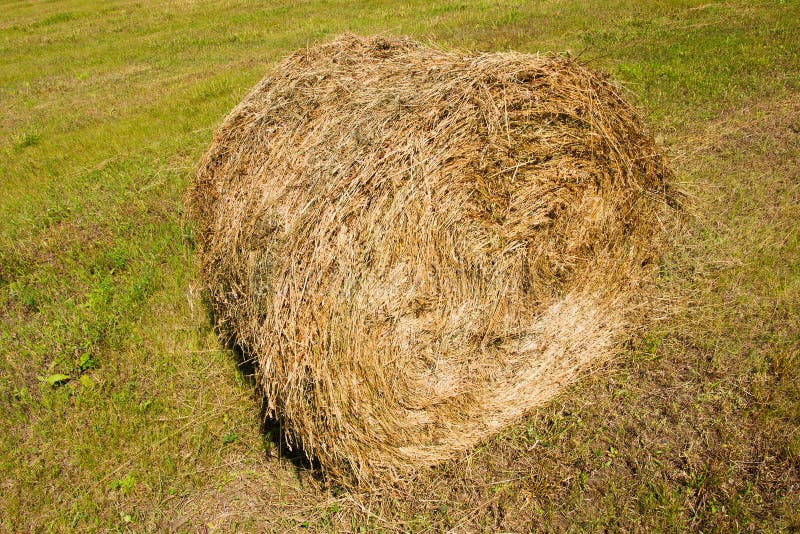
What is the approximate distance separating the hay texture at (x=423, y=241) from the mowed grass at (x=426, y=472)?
0.32m

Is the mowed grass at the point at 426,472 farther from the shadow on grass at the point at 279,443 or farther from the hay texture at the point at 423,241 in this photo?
the hay texture at the point at 423,241

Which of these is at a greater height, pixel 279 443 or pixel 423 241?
pixel 423 241

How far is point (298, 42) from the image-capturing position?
13.1 metres

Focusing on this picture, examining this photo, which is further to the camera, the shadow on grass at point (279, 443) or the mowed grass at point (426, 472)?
the shadow on grass at point (279, 443)

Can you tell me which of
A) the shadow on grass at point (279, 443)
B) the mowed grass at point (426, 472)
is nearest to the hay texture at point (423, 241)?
the shadow on grass at point (279, 443)

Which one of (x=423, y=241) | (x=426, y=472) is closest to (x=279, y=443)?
(x=426, y=472)

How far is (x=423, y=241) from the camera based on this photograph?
3338 millimetres

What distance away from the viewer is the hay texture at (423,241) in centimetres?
298

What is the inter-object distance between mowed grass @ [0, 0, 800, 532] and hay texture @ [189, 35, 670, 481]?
32 centimetres

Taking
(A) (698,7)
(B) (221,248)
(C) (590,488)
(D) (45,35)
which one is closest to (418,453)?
(C) (590,488)

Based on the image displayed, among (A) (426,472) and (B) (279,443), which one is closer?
(A) (426,472)

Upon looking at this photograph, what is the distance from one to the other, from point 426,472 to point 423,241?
1.46 meters

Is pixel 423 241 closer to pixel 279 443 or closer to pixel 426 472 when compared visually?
pixel 426 472

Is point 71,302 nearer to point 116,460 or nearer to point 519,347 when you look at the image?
point 116,460
